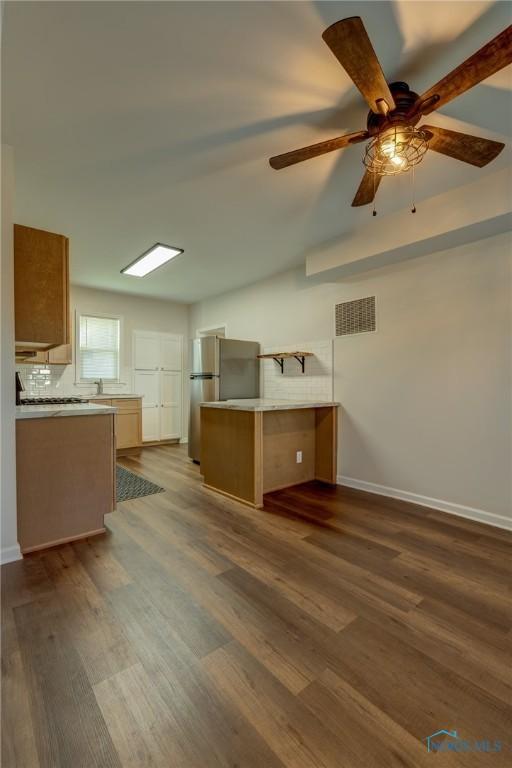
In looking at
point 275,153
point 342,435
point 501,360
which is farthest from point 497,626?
point 275,153

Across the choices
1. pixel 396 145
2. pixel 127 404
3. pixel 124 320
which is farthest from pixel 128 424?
pixel 396 145

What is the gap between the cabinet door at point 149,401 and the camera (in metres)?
5.81

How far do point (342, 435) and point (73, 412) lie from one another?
107 inches

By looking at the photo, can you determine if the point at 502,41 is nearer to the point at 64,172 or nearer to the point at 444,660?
the point at 444,660

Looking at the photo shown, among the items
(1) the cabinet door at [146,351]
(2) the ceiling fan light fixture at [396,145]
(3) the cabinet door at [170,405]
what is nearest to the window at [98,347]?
(1) the cabinet door at [146,351]

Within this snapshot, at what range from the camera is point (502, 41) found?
1.10 m

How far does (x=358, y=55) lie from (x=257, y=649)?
2339 millimetres

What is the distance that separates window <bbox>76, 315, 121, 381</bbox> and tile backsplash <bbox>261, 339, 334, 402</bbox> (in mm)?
2635

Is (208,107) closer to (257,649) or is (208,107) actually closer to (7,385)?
(7,385)

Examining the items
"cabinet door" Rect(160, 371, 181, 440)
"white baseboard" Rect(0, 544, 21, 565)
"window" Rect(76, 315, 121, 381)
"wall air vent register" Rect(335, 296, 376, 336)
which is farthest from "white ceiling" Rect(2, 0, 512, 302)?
"cabinet door" Rect(160, 371, 181, 440)

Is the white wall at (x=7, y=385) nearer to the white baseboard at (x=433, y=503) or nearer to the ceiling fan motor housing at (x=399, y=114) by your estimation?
the ceiling fan motor housing at (x=399, y=114)

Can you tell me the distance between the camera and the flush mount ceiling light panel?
3698 mm

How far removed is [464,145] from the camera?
5.40ft

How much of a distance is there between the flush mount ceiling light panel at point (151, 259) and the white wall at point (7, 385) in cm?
160
